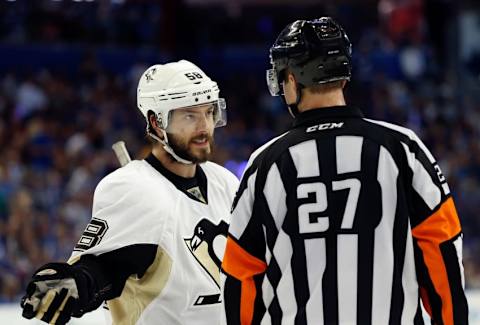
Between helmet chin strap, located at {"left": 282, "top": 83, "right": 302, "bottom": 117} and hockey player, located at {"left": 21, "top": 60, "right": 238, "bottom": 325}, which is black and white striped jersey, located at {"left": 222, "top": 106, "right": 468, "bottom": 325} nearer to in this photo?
helmet chin strap, located at {"left": 282, "top": 83, "right": 302, "bottom": 117}

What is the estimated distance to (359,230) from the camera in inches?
81.3

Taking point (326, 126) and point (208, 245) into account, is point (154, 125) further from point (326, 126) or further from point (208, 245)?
point (326, 126)

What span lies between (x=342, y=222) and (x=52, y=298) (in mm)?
798

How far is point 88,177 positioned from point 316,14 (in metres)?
4.74

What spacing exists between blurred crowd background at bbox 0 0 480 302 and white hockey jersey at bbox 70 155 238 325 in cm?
424

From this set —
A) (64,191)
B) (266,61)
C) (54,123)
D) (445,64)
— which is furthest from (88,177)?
(445,64)

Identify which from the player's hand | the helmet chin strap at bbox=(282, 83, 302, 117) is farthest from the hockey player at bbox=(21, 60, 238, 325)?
the helmet chin strap at bbox=(282, 83, 302, 117)

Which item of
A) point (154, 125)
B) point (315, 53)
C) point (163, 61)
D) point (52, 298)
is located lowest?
point (163, 61)

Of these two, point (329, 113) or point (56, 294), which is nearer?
point (329, 113)

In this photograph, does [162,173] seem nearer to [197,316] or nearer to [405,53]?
[197,316]

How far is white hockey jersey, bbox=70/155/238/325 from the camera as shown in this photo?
102 inches

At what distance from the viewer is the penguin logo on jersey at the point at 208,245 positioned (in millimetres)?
2711

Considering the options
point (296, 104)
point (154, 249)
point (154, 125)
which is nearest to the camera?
point (296, 104)

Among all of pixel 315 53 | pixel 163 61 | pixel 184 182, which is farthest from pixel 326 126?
pixel 163 61
